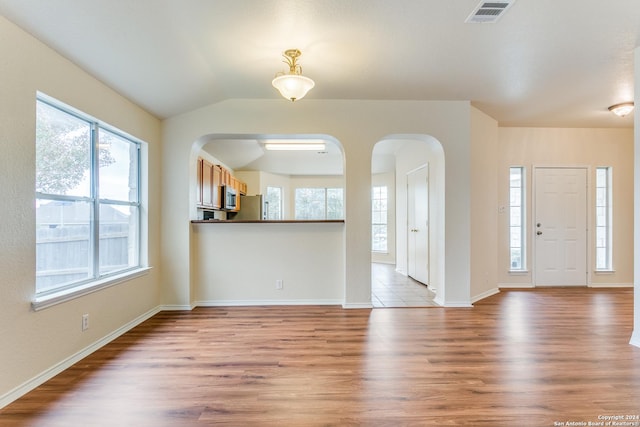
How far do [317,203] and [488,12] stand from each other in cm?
681

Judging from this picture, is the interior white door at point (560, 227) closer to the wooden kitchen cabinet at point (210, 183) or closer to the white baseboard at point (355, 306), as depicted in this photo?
the white baseboard at point (355, 306)

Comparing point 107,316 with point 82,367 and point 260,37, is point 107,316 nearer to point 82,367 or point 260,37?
point 82,367

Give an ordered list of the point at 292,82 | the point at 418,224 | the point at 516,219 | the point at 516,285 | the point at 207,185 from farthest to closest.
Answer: the point at 418,224, the point at 516,219, the point at 516,285, the point at 207,185, the point at 292,82

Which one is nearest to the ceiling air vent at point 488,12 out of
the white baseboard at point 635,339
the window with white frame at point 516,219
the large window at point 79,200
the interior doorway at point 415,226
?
the interior doorway at point 415,226

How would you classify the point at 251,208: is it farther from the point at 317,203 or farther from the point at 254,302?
the point at 317,203

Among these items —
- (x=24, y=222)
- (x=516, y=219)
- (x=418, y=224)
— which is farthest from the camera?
(x=418, y=224)

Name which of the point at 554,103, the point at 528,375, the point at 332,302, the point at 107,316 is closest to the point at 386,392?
the point at 528,375

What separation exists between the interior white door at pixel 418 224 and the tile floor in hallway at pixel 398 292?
0.79ft

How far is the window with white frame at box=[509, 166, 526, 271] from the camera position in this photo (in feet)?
16.9

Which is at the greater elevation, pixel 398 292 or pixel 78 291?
pixel 78 291

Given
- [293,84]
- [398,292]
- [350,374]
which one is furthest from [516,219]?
[293,84]

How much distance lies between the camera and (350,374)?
2.27 metres

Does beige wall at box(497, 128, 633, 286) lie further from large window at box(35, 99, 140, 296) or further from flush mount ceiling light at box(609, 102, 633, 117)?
large window at box(35, 99, 140, 296)

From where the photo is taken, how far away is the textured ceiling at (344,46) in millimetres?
2146
